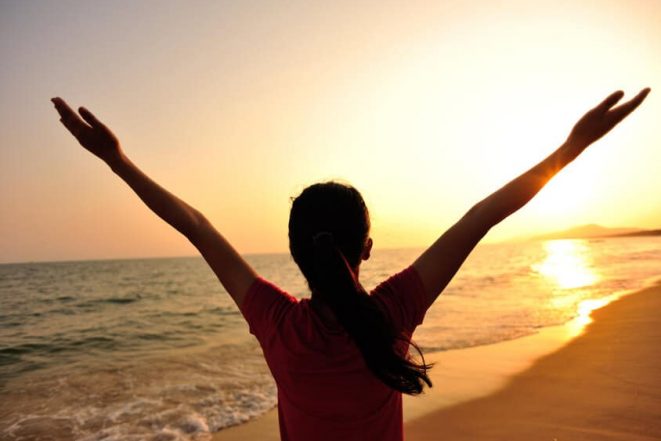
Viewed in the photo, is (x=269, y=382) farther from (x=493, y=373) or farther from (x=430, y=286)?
(x=430, y=286)

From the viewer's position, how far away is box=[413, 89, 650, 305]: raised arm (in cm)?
141

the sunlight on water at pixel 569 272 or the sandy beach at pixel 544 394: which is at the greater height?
the sandy beach at pixel 544 394

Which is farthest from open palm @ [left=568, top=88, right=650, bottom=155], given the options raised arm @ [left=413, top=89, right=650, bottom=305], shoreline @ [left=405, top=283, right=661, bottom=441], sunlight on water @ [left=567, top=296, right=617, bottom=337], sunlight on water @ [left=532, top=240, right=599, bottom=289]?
sunlight on water @ [left=532, top=240, right=599, bottom=289]

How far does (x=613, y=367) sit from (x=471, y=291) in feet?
49.5

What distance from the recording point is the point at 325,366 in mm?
1330

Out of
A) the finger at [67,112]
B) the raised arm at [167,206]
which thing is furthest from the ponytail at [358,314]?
the finger at [67,112]

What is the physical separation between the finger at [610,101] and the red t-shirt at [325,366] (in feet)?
2.49

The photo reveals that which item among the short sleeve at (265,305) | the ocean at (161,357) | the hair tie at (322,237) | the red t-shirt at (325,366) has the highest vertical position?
the hair tie at (322,237)

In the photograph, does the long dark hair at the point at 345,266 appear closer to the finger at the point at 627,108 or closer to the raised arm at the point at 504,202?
the raised arm at the point at 504,202

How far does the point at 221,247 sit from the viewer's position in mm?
1503

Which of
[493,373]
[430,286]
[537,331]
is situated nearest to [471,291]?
[537,331]

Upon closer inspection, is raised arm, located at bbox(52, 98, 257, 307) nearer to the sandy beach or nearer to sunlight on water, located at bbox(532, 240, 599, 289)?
the sandy beach

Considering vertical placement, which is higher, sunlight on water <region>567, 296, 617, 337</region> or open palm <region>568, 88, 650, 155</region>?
open palm <region>568, 88, 650, 155</region>

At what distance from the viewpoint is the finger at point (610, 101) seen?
1424mm
